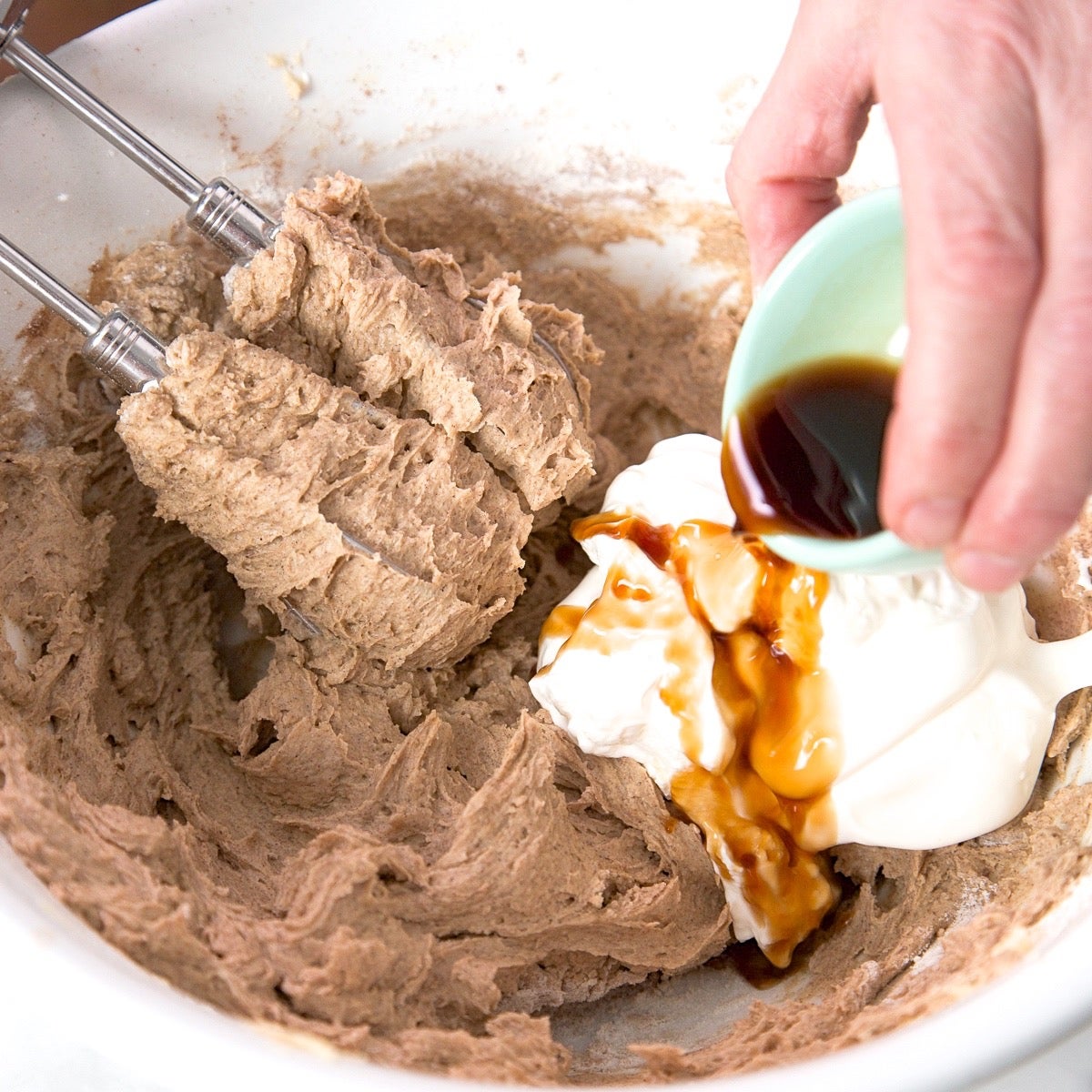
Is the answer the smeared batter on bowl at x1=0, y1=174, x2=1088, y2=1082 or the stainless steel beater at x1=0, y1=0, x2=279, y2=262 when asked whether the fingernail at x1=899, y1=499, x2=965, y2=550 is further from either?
the stainless steel beater at x1=0, y1=0, x2=279, y2=262

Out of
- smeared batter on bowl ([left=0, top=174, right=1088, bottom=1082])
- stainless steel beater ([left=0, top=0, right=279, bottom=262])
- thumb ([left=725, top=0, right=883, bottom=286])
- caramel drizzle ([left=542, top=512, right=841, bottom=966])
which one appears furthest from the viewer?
stainless steel beater ([left=0, top=0, right=279, bottom=262])

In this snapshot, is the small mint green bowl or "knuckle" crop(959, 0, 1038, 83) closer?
"knuckle" crop(959, 0, 1038, 83)

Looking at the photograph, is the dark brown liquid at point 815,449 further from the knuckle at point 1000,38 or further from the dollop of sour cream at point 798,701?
the knuckle at point 1000,38

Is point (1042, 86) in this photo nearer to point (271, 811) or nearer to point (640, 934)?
point (640, 934)

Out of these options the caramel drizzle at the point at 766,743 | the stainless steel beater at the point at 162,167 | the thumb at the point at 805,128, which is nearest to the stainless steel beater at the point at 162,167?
the stainless steel beater at the point at 162,167

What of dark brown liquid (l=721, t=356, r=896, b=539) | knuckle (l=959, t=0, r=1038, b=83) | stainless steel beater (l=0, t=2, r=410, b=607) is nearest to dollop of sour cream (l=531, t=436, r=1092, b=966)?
dark brown liquid (l=721, t=356, r=896, b=539)

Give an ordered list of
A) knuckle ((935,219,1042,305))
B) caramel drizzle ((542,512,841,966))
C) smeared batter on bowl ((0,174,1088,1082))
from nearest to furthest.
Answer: knuckle ((935,219,1042,305)) → smeared batter on bowl ((0,174,1088,1082)) → caramel drizzle ((542,512,841,966))
